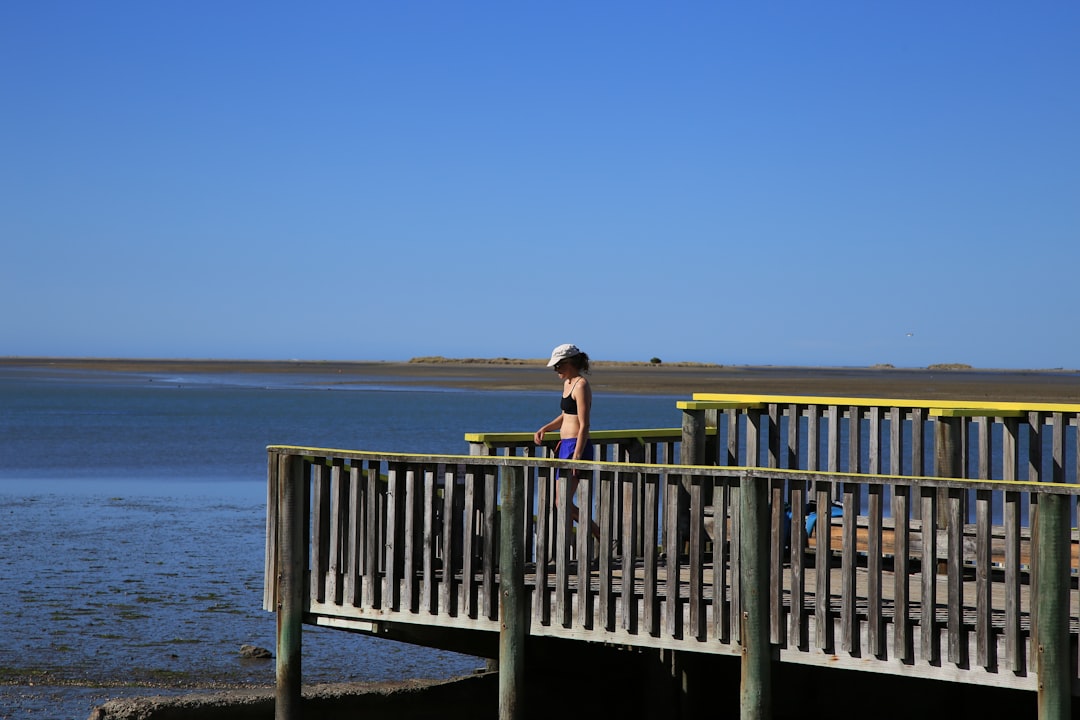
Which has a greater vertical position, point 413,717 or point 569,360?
point 569,360

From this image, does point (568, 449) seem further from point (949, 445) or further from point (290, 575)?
point (949, 445)

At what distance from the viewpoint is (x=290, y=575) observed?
842 cm

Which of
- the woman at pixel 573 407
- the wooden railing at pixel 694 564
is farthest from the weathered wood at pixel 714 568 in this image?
the woman at pixel 573 407

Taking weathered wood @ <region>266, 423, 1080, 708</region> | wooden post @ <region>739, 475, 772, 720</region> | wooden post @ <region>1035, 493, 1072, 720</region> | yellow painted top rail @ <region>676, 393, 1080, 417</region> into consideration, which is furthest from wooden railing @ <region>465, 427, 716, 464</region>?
wooden post @ <region>1035, 493, 1072, 720</region>

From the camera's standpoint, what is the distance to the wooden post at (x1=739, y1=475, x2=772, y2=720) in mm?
7176

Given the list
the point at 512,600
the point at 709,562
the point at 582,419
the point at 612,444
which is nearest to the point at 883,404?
the point at 709,562

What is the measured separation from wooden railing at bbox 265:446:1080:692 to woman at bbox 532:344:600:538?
0.54 meters

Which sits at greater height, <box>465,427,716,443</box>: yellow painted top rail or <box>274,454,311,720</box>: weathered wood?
<box>465,427,716,443</box>: yellow painted top rail

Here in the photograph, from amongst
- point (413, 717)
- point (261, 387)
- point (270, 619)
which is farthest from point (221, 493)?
point (261, 387)

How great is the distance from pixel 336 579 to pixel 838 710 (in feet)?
11.5

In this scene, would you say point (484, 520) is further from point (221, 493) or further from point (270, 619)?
point (221, 493)

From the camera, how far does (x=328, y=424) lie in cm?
4288

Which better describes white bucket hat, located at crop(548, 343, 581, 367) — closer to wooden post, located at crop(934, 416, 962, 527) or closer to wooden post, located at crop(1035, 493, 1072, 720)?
wooden post, located at crop(934, 416, 962, 527)

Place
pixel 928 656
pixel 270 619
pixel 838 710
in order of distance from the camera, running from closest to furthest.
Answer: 1. pixel 928 656
2. pixel 838 710
3. pixel 270 619
